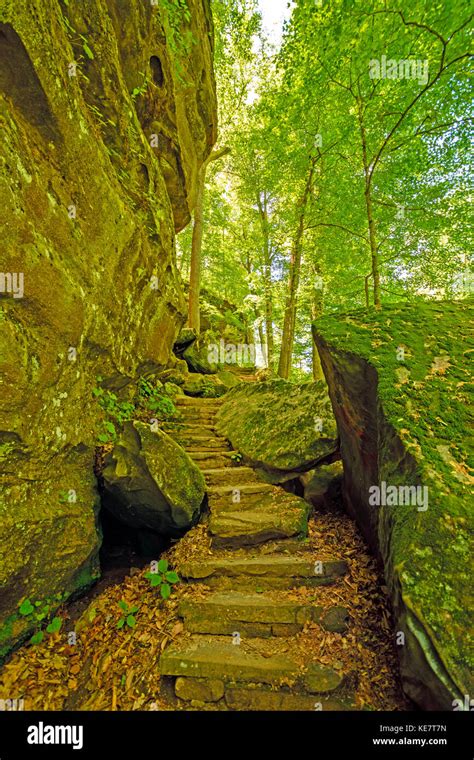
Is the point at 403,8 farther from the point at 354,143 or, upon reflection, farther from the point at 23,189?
the point at 23,189

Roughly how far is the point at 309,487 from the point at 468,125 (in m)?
10.1

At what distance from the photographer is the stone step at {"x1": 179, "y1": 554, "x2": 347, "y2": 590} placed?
143 inches

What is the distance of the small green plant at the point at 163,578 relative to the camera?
12.0 feet

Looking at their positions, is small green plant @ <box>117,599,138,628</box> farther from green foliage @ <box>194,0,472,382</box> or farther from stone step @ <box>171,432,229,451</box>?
green foliage @ <box>194,0,472,382</box>

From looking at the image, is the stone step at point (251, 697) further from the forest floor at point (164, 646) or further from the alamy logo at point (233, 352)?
the alamy logo at point (233, 352)

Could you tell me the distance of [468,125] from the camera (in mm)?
7859

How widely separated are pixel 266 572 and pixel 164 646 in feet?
4.33

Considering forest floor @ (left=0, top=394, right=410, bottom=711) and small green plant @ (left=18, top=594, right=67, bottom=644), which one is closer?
forest floor @ (left=0, top=394, right=410, bottom=711)

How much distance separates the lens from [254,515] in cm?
456

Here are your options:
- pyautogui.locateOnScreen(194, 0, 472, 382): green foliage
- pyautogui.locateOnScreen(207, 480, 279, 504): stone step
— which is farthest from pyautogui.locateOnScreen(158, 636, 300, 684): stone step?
pyautogui.locateOnScreen(194, 0, 472, 382): green foliage

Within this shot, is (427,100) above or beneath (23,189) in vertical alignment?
above

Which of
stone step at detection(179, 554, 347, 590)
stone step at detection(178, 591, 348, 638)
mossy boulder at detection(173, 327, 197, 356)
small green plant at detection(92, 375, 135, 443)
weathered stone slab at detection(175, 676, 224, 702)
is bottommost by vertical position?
weathered stone slab at detection(175, 676, 224, 702)

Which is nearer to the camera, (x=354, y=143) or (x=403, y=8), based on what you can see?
(x=403, y=8)

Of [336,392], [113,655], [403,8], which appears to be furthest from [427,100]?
[113,655]
